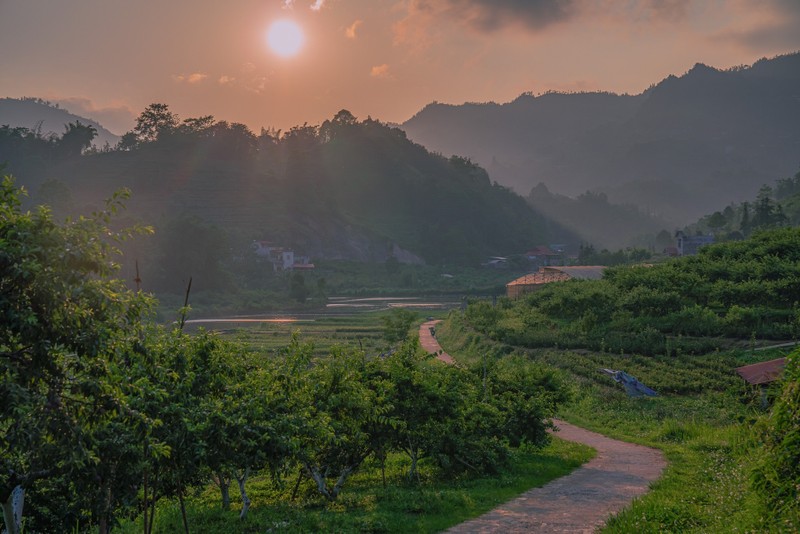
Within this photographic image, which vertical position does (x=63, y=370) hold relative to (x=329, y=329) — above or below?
above

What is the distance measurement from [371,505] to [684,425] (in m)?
12.6

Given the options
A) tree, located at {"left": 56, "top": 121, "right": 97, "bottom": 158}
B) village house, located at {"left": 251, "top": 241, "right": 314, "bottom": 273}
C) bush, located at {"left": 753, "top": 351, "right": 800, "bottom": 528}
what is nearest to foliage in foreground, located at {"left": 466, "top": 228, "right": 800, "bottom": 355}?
bush, located at {"left": 753, "top": 351, "right": 800, "bottom": 528}

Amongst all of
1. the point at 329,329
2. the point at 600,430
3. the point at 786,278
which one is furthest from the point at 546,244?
the point at 600,430

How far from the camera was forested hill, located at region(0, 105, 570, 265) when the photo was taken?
133750mm

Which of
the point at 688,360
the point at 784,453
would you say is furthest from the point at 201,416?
the point at 688,360

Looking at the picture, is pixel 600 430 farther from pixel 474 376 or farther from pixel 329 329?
pixel 329 329

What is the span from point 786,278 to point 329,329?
125 ft

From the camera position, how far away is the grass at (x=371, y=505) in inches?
492

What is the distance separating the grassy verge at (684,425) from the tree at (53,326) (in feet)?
24.3

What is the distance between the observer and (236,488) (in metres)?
17.3

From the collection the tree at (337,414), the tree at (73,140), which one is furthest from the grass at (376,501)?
the tree at (73,140)

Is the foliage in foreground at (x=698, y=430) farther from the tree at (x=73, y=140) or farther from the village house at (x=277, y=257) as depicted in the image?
the tree at (x=73, y=140)

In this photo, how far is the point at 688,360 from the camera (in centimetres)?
3064

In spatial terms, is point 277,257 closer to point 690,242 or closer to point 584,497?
point 690,242
